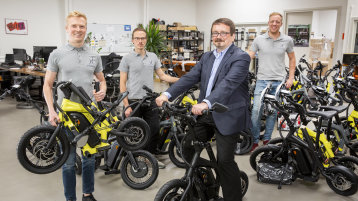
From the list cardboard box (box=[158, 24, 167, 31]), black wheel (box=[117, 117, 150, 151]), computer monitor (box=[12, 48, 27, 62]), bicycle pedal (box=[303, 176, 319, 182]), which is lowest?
bicycle pedal (box=[303, 176, 319, 182])

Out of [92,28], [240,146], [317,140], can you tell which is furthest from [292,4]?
[317,140]

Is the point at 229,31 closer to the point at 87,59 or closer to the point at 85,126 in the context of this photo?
the point at 87,59

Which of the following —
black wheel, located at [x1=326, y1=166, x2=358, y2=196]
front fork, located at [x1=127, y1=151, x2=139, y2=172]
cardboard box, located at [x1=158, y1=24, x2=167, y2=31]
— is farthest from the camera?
cardboard box, located at [x1=158, y1=24, x2=167, y2=31]

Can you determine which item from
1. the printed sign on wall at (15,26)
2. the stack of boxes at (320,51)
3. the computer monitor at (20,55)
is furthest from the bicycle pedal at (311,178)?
the printed sign on wall at (15,26)

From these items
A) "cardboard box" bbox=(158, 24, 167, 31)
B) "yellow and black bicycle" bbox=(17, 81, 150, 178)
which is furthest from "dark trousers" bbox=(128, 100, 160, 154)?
"cardboard box" bbox=(158, 24, 167, 31)

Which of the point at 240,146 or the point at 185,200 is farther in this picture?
the point at 240,146

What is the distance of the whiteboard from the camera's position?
32.3 ft

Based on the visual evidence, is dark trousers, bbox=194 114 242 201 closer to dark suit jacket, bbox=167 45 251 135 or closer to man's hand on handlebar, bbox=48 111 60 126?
dark suit jacket, bbox=167 45 251 135

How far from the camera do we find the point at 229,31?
1916 millimetres

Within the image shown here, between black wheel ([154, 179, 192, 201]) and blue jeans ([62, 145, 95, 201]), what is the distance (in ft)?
2.37

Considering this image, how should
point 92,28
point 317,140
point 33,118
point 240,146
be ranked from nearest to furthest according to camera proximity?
1. point 317,140
2. point 240,146
3. point 33,118
4. point 92,28

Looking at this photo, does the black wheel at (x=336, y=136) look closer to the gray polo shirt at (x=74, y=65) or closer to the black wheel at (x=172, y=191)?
the black wheel at (x=172, y=191)

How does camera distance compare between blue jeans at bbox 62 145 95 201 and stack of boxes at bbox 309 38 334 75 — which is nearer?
blue jeans at bbox 62 145 95 201

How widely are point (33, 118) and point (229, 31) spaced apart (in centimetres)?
478
